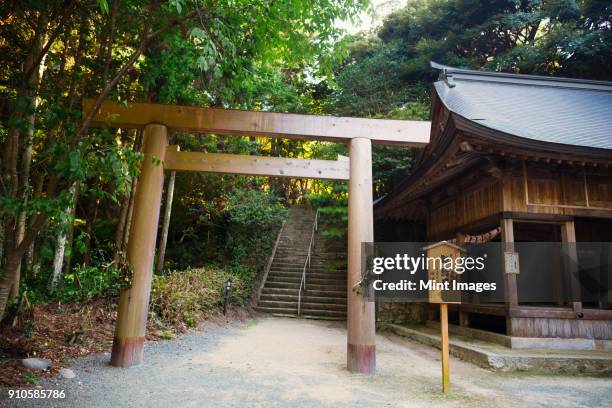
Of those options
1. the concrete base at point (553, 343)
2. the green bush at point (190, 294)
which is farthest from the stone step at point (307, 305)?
the concrete base at point (553, 343)

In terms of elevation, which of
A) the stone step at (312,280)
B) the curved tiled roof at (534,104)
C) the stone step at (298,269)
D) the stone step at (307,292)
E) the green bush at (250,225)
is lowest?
the stone step at (307,292)

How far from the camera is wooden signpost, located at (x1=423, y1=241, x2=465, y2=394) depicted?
13.1 feet

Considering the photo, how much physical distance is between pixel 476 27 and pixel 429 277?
49.7ft

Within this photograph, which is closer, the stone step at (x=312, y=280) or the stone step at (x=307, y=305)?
the stone step at (x=307, y=305)

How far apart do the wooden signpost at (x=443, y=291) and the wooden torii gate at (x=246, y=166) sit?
3.06 ft

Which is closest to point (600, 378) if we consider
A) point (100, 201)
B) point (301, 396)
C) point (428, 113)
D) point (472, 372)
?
point (472, 372)

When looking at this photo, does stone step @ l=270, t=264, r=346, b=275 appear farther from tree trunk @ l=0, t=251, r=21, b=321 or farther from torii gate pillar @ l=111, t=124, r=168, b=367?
tree trunk @ l=0, t=251, r=21, b=321

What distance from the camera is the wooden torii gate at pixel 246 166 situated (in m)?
4.64

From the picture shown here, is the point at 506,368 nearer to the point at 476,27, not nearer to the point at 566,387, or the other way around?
the point at 566,387

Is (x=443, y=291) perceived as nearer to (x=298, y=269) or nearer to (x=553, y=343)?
(x=553, y=343)

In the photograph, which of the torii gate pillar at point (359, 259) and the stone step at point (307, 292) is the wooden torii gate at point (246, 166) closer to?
the torii gate pillar at point (359, 259)

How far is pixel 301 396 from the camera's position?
3754 millimetres

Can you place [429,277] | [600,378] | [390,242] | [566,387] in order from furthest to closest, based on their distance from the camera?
1. [390,242]
2. [600,378]
3. [566,387]
4. [429,277]

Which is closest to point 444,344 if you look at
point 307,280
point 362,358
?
point 362,358
